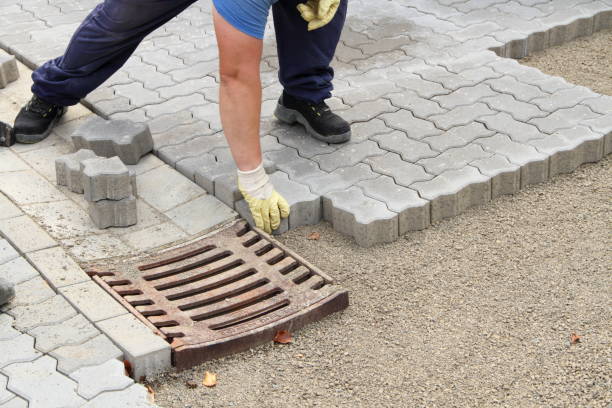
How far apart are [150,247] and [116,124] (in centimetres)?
87

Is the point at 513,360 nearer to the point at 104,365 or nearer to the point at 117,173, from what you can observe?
the point at 104,365

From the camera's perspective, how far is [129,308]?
11.4ft

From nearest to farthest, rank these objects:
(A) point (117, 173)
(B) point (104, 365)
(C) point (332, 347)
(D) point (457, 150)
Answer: (B) point (104, 365) < (C) point (332, 347) < (A) point (117, 173) < (D) point (457, 150)


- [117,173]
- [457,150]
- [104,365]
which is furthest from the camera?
[457,150]

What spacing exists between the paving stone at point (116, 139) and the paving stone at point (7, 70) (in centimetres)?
93

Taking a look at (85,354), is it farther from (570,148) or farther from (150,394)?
(570,148)

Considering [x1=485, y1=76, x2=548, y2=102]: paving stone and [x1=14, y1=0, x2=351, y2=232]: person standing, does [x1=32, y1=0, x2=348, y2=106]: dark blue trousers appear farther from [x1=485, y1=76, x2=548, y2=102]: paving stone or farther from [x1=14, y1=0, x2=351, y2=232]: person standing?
[x1=485, y1=76, x2=548, y2=102]: paving stone

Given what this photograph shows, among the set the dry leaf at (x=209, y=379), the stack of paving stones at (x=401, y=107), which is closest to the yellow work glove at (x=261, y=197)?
the stack of paving stones at (x=401, y=107)

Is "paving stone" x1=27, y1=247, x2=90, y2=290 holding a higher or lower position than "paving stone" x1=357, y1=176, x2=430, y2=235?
higher

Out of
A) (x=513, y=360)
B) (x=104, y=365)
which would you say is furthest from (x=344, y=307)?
(x=104, y=365)

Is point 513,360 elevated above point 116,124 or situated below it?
below

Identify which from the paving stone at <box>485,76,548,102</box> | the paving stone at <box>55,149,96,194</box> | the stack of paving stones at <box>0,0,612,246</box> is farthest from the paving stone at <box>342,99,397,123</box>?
the paving stone at <box>55,149,96,194</box>

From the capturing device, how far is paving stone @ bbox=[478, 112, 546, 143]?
182 inches

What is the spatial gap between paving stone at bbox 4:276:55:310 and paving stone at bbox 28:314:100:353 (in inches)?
6.7
